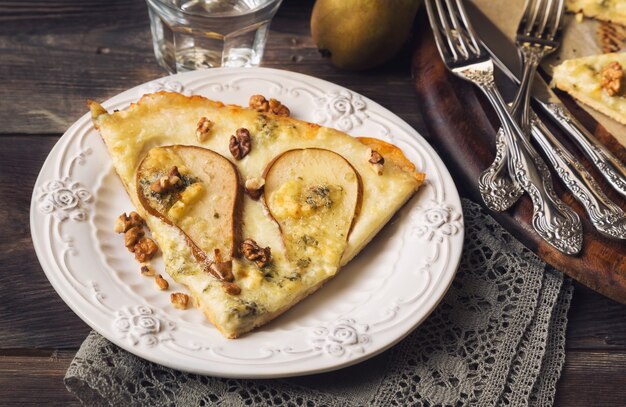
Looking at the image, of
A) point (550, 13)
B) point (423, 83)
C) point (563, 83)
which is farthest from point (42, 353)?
point (550, 13)

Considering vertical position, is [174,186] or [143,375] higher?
[174,186]

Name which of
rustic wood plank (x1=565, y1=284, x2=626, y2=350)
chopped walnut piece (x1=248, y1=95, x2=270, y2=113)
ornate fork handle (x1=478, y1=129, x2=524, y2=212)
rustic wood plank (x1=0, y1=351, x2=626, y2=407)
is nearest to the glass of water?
chopped walnut piece (x1=248, y1=95, x2=270, y2=113)

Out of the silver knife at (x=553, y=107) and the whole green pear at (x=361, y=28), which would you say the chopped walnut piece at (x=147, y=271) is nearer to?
the whole green pear at (x=361, y=28)

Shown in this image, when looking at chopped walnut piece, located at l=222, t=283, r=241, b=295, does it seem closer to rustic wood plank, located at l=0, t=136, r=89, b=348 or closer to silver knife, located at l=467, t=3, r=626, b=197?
rustic wood plank, located at l=0, t=136, r=89, b=348

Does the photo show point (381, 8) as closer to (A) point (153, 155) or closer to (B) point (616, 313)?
(A) point (153, 155)

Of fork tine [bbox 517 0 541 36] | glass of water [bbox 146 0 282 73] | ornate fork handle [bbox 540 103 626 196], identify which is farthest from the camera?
fork tine [bbox 517 0 541 36]

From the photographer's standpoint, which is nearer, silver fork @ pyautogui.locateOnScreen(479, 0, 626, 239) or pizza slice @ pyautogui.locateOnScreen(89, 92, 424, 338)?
pizza slice @ pyautogui.locateOnScreen(89, 92, 424, 338)

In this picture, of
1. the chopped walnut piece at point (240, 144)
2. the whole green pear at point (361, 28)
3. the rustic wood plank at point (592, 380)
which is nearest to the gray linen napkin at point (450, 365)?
the rustic wood plank at point (592, 380)
